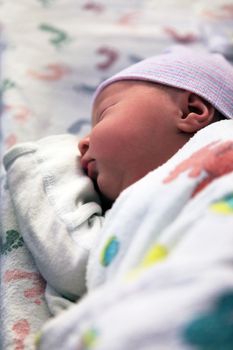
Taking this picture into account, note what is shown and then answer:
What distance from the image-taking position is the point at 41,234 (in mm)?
744

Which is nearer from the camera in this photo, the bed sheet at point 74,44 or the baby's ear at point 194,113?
the baby's ear at point 194,113

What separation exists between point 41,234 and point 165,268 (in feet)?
0.98

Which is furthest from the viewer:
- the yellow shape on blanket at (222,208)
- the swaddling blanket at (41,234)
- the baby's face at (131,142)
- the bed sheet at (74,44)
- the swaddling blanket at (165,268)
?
the bed sheet at (74,44)

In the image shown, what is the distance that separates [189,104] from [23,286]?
1.26 ft

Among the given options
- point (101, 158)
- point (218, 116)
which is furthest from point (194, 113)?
point (101, 158)

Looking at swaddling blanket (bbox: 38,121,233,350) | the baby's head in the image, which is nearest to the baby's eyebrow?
the baby's head

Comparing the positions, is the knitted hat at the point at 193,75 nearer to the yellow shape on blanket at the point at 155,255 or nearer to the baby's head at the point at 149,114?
the baby's head at the point at 149,114

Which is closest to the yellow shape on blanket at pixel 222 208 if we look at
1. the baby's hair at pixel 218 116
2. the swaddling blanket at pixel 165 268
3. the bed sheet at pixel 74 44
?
the swaddling blanket at pixel 165 268

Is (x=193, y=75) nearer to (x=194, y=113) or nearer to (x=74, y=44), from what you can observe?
(x=194, y=113)

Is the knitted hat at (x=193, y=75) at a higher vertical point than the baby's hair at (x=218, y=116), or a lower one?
higher

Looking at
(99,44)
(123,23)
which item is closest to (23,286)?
(99,44)

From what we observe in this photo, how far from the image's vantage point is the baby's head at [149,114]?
0.81 m

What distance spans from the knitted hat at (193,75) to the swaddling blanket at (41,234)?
0.18m

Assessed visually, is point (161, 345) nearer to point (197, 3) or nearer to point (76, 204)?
point (76, 204)
